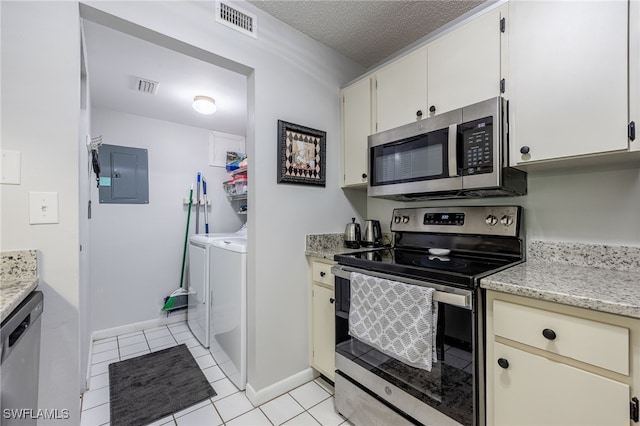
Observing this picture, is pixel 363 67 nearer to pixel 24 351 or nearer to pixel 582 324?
pixel 582 324

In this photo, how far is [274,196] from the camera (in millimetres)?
1812

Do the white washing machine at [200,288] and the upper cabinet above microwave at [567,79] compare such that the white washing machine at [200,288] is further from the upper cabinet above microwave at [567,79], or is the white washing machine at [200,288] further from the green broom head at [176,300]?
the upper cabinet above microwave at [567,79]

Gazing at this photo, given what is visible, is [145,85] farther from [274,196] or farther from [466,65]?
[466,65]

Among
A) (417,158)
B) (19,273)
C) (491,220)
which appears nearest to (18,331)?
(19,273)

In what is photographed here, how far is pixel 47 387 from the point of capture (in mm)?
1121

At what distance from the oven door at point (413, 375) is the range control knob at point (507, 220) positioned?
69 cm

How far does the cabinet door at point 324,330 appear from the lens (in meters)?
1.81

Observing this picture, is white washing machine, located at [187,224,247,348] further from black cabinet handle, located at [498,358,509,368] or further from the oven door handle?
black cabinet handle, located at [498,358,509,368]

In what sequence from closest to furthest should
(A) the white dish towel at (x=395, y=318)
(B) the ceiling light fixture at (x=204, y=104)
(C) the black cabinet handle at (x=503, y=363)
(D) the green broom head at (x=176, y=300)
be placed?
A: (C) the black cabinet handle at (x=503, y=363) → (A) the white dish towel at (x=395, y=318) → (B) the ceiling light fixture at (x=204, y=104) → (D) the green broom head at (x=176, y=300)

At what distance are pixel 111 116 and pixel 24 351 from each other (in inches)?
105

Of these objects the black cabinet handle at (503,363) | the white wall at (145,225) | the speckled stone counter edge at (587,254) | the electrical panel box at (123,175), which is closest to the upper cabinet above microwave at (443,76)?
the speckled stone counter edge at (587,254)

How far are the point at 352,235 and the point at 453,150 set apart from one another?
36.8 inches

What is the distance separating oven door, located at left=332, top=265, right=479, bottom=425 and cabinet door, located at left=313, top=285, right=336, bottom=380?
0.48ft

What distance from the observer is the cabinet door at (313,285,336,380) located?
5.93ft
